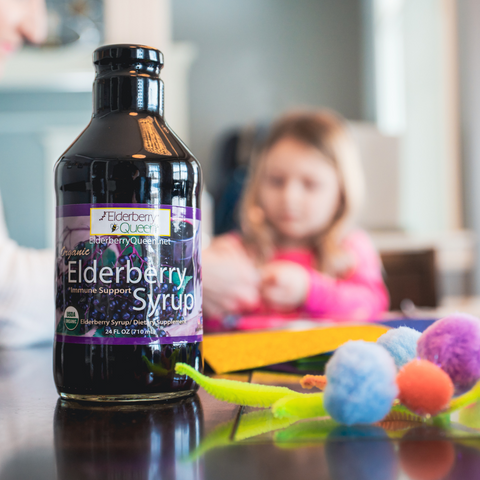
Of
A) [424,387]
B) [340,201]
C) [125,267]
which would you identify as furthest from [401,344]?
[340,201]

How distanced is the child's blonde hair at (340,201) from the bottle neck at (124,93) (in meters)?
1.33

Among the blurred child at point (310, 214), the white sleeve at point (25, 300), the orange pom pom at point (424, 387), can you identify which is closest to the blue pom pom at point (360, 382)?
the orange pom pom at point (424, 387)

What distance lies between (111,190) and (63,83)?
3.05 m

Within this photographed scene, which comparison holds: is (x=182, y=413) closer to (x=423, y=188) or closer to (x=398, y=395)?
(x=398, y=395)

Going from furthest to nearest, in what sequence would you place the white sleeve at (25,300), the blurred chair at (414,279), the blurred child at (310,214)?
the blurred chair at (414,279), the blurred child at (310,214), the white sleeve at (25,300)

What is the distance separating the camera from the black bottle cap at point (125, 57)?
0.34 metres

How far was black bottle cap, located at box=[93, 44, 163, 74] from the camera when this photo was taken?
34cm

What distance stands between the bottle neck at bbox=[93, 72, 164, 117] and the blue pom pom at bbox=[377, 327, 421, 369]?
0.69 ft

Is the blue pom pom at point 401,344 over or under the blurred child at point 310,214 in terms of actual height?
under

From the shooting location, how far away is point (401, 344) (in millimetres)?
278

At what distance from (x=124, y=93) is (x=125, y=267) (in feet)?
0.39

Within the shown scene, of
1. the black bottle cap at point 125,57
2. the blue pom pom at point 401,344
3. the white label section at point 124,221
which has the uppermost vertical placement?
the black bottle cap at point 125,57

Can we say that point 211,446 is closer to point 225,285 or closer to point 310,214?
point 225,285

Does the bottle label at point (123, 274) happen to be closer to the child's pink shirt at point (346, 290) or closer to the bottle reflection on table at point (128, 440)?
the bottle reflection on table at point (128, 440)
